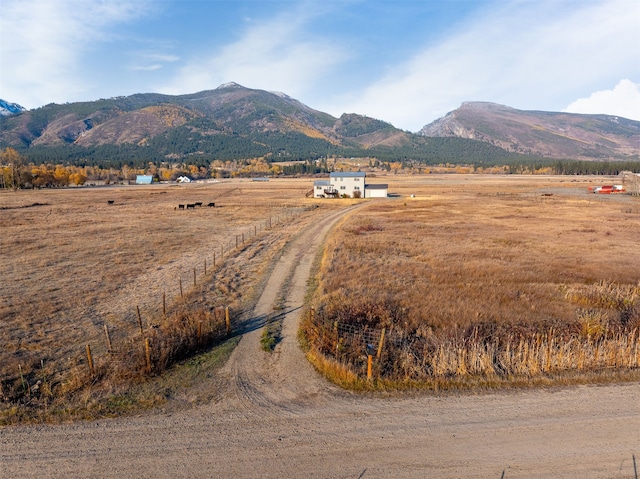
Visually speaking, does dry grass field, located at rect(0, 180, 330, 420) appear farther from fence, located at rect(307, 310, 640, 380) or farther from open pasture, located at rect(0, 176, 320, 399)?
fence, located at rect(307, 310, 640, 380)

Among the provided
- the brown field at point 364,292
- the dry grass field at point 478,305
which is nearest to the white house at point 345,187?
the brown field at point 364,292

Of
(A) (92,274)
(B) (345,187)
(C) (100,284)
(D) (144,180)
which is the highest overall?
(D) (144,180)

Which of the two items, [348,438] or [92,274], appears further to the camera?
[92,274]

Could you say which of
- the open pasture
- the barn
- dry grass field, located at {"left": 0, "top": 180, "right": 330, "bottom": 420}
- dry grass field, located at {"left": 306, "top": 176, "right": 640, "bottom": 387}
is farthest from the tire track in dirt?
the barn

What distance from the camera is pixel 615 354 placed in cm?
1360

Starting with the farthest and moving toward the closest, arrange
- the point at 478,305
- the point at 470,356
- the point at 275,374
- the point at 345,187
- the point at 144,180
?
1. the point at 144,180
2. the point at 345,187
3. the point at 478,305
4. the point at 470,356
5. the point at 275,374

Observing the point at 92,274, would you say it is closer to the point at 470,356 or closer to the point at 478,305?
the point at 470,356

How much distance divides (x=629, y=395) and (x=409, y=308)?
9.15 m

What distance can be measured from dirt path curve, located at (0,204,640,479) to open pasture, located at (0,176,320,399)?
535 centimetres

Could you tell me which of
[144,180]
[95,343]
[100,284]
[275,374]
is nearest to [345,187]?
[100,284]

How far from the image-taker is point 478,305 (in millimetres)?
19547

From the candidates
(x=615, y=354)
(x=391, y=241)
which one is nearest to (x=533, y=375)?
(x=615, y=354)

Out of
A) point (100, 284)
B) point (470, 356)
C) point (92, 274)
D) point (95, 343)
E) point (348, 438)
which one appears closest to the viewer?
point (348, 438)

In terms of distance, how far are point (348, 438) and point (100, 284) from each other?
21.1m
